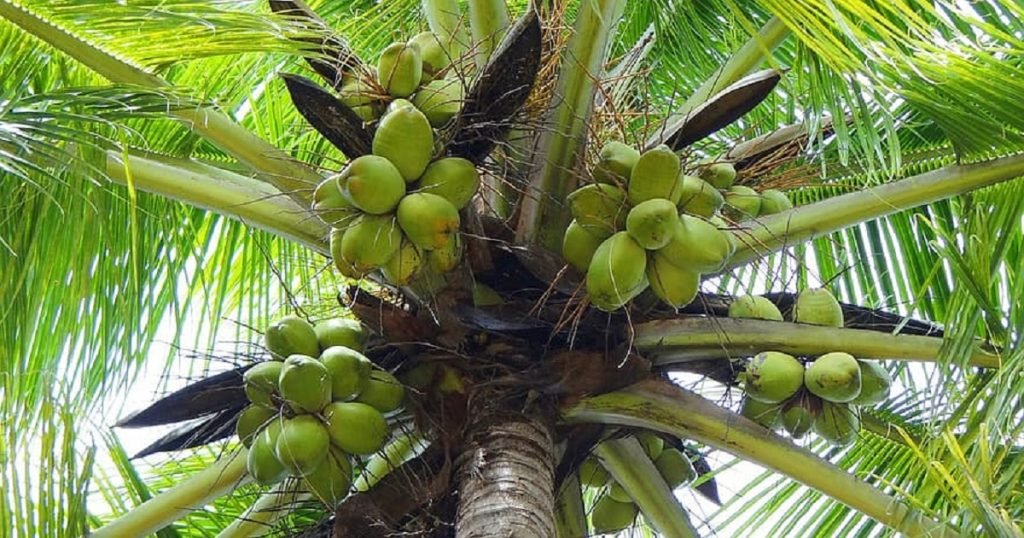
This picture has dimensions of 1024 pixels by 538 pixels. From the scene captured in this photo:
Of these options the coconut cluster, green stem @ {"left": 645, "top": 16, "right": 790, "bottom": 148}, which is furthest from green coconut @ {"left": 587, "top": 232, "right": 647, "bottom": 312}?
green stem @ {"left": 645, "top": 16, "right": 790, "bottom": 148}

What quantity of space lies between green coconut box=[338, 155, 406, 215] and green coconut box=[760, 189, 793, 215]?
0.87 m

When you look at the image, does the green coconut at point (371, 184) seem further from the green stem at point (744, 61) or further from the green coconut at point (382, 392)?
the green stem at point (744, 61)

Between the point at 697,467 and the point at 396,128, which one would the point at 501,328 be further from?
the point at 697,467

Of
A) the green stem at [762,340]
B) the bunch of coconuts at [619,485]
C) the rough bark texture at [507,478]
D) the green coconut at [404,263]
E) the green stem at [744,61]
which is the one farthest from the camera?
the green stem at [744,61]

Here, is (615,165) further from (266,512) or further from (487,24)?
(266,512)

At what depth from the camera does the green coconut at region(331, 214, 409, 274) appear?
193cm

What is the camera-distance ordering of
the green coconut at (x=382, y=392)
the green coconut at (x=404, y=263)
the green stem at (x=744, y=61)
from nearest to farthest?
the green coconut at (x=404, y=263), the green coconut at (x=382, y=392), the green stem at (x=744, y=61)

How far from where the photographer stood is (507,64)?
194 centimetres

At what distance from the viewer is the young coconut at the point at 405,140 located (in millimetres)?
1919

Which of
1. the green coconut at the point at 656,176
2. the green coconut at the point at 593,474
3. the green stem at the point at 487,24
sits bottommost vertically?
the green coconut at the point at 593,474

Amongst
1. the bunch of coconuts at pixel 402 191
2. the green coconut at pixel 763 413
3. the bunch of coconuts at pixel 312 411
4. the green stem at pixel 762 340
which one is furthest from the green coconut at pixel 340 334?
the green coconut at pixel 763 413

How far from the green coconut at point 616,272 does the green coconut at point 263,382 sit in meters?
0.54

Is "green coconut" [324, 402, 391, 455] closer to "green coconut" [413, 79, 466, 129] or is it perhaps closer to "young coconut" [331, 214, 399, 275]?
"young coconut" [331, 214, 399, 275]

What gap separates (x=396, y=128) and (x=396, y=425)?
0.60m
